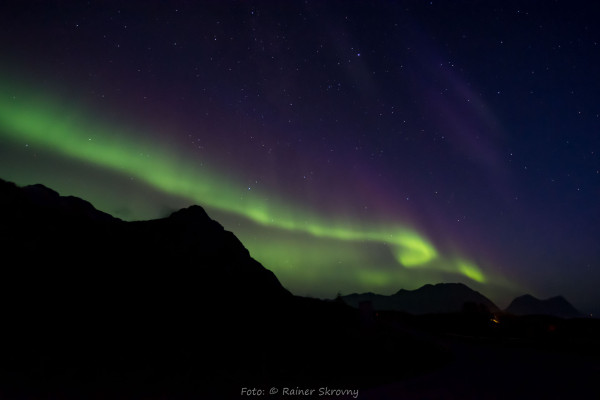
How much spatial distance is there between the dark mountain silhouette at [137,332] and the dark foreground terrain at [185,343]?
0.24 feet

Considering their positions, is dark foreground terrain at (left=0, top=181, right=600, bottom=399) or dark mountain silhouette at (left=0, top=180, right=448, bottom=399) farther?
dark mountain silhouette at (left=0, top=180, right=448, bottom=399)

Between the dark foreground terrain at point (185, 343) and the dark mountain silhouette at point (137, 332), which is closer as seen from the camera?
the dark foreground terrain at point (185, 343)

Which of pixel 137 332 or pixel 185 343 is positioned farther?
pixel 137 332

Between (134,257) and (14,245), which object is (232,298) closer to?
(134,257)

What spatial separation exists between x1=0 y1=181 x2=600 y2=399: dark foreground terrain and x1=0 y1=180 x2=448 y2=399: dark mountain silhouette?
2.8 inches

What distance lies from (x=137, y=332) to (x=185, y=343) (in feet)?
8.62

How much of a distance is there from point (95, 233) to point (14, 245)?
7.64 meters

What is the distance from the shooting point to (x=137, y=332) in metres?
16.3

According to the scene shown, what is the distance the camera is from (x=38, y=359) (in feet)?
38.5

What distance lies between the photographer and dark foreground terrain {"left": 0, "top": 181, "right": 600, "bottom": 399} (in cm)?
945

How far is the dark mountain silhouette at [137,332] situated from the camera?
1053 cm

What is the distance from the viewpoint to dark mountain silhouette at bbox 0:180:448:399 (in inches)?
415

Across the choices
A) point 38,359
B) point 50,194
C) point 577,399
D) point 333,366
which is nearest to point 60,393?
point 38,359

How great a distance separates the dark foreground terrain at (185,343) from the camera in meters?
9.45
